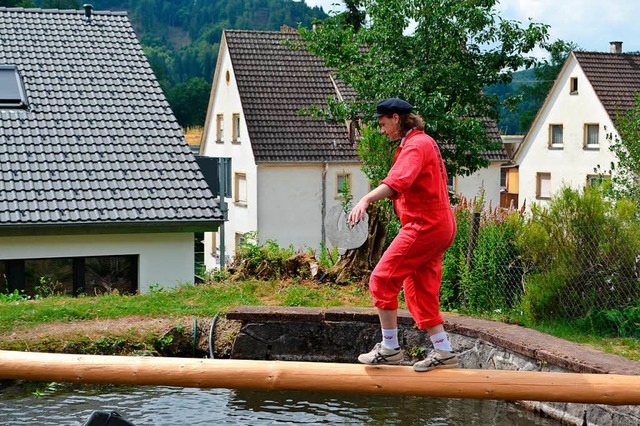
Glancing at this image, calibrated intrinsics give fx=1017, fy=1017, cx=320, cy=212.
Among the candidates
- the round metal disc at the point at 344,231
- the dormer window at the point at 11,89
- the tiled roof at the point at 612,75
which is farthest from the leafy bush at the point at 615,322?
the tiled roof at the point at 612,75

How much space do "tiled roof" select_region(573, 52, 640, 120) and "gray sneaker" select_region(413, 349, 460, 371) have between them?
134ft

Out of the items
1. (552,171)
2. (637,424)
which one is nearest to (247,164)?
(552,171)

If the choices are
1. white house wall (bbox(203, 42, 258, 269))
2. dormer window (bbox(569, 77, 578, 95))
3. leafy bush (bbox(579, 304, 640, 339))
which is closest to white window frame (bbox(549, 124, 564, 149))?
dormer window (bbox(569, 77, 578, 95))

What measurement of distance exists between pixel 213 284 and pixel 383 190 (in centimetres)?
918

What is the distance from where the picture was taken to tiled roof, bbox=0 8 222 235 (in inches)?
699

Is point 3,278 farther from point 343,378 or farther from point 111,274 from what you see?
point 343,378

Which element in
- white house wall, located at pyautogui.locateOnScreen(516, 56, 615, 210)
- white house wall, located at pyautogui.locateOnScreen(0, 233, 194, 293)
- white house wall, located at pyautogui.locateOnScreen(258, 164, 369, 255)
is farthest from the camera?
white house wall, located at pyautogui.locateOnScreen(516, 56, 615, 210)

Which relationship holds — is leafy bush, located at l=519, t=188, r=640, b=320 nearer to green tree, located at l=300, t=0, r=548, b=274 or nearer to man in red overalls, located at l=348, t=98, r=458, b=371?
man in red overalls, located at l=348, t=98, r=458, b=371

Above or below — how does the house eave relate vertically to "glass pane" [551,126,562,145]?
below

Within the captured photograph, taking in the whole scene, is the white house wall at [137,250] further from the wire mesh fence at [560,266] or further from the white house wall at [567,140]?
the white house wall at [567,140]

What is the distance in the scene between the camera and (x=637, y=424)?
344 inches

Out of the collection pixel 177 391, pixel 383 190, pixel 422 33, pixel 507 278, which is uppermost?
pixel 422 33

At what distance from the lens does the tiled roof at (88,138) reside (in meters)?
17.8

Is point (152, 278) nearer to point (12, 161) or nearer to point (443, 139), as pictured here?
point (12, 161)
